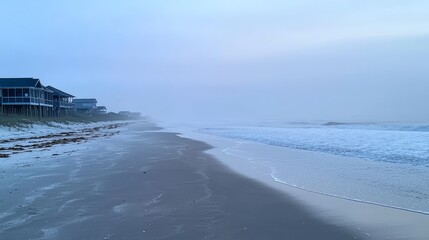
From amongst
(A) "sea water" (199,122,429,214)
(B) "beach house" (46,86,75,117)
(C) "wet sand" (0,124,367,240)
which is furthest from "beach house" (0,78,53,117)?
(A) "sea water" (199,122,429,214)

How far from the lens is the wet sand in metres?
5.37

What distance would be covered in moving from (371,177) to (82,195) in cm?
764

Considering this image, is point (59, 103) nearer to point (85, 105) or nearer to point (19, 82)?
point (19, 82)

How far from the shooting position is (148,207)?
22.5 ft

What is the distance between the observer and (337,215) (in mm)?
6383

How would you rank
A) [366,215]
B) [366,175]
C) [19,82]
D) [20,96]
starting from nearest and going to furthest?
[366,215] < [366,175] < [20,96] < [19,82]

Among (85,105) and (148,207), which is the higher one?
(85,105)

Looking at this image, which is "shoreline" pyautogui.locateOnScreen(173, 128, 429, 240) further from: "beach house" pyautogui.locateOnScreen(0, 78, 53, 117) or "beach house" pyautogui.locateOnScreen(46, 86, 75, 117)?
"beach house" pyautogui.locateOnScreen(46, 86, 75, 117)

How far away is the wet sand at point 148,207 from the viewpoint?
537cm

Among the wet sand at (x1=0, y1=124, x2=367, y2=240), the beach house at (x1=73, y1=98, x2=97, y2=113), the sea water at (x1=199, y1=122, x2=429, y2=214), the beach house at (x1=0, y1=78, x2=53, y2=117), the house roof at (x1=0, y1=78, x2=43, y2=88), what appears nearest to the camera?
the wet sand at (x1=0, y1=124, x2=367, y2=240)

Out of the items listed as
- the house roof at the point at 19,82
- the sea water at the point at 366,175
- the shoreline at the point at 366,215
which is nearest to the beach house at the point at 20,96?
the house roof at the point at 19,82

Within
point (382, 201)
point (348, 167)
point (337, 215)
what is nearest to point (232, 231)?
point (337, 215)

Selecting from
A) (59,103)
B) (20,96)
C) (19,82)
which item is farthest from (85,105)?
(20,96)

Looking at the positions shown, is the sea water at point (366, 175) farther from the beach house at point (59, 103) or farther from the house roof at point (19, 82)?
the beach house at point (59, 103)
